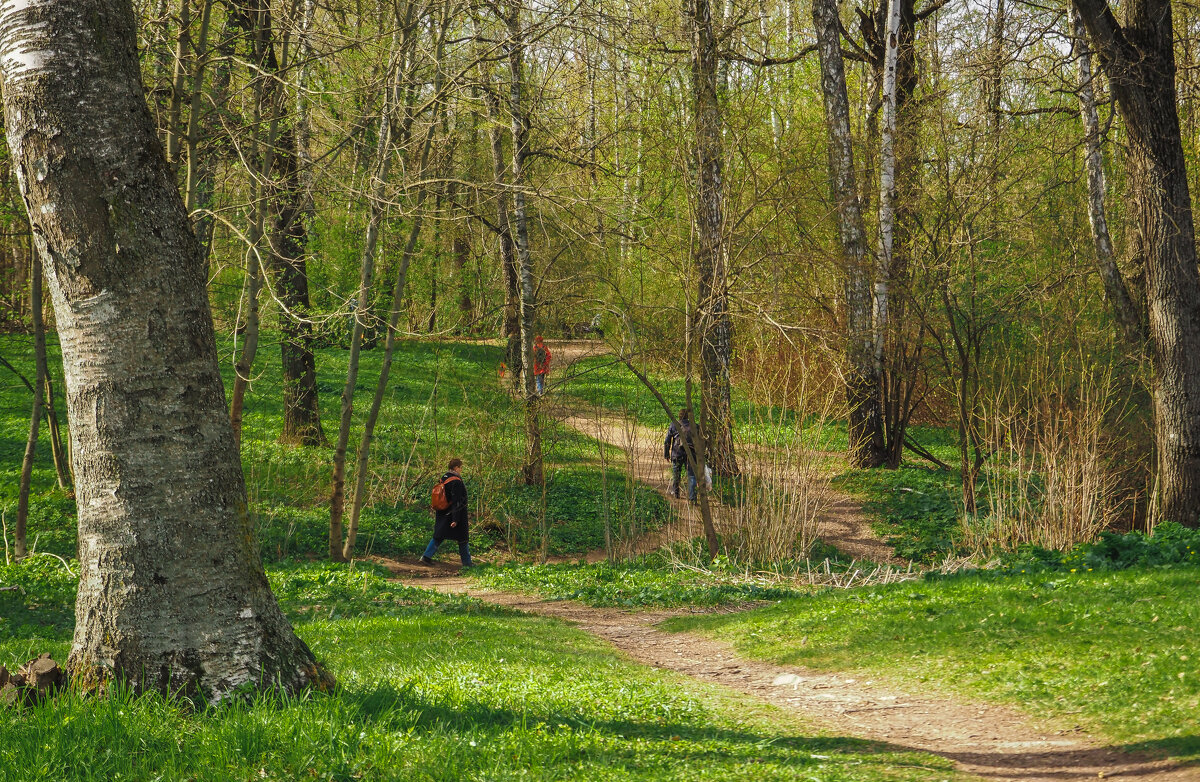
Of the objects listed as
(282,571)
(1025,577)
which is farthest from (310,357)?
(1025,577)

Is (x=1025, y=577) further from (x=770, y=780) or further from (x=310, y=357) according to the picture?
(x=310, y=357)

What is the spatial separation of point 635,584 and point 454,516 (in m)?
3.97

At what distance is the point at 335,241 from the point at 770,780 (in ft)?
67.9

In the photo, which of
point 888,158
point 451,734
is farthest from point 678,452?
point 451,734

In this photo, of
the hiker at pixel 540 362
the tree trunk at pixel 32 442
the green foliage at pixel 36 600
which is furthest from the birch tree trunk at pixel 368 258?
the hiker at pixel 540 362

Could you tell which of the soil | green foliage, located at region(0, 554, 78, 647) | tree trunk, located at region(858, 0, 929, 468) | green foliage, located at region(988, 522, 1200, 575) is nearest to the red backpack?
the soil

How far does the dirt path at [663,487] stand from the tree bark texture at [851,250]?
4.77ft

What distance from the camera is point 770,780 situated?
4.29m

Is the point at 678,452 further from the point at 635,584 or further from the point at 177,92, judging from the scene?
the point at 177,92

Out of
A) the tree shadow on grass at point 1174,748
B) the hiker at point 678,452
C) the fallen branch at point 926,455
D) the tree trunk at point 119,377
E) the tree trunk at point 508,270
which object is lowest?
the tree shadow on grass at point 1174,748

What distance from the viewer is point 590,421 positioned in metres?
16.9

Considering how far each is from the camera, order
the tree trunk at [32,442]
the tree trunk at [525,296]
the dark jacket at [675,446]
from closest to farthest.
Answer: the tree trunk at [32,442]
the dark jacket at [675,446]
the tree trunk at [525,296]

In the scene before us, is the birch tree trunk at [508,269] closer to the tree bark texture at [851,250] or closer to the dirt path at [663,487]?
the dirt path at [663,487]

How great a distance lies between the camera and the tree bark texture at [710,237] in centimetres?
1251
